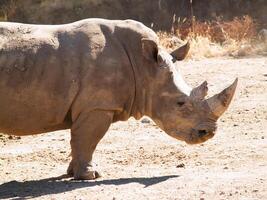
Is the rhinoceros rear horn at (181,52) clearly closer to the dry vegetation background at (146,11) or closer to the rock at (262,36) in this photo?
the rock at (262,36)

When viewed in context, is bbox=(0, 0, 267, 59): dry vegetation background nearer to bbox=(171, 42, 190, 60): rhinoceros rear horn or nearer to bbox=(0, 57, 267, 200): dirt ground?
bbox=(0, 57, 267, 200): dirt ground

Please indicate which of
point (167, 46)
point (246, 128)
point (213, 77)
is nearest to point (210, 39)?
point (167, 46)

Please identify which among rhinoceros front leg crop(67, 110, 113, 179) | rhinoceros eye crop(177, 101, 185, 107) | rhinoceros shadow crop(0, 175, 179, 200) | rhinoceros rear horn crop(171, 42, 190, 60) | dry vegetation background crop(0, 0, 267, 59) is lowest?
rhinoceros shadow crop(0, 175, 179, 200)

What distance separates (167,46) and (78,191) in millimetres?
13134

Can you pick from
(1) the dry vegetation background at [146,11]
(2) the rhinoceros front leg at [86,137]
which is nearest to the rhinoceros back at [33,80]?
(2) the rhinoceros front leg at [86,137]

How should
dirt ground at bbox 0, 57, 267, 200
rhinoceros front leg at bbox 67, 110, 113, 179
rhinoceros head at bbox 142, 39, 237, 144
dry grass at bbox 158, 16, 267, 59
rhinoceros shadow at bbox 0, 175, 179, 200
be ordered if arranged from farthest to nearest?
dry grass at bbox 158, 16, 267, 59 → rhinoceros head at bbox 142, 39, 237, 144 → rhinoceros front leg at bbox 67, 110, 113, 179 → rhinoceros shadow at bbox 0, 175, 179, 200 → dirt ground at bbox 0, 57, 267, 200

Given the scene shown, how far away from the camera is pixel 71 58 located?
31.7 ft

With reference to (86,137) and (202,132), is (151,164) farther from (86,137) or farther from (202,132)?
(86,137)

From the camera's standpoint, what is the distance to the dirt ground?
878 cm

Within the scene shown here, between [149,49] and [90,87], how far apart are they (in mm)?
965

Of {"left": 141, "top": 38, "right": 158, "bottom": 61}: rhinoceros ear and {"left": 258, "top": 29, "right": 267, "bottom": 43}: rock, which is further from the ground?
{"left": 141, "top": 38, "right": 158, "bottom": 61}: rhinoceros ear

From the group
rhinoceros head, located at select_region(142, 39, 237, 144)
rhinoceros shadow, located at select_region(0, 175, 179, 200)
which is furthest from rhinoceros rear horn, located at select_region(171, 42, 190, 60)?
rhinoceros shadow, located at select_region(0, 175, 179, 200)

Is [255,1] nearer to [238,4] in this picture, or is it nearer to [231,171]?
[238,4]

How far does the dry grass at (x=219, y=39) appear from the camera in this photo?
22.0 m
